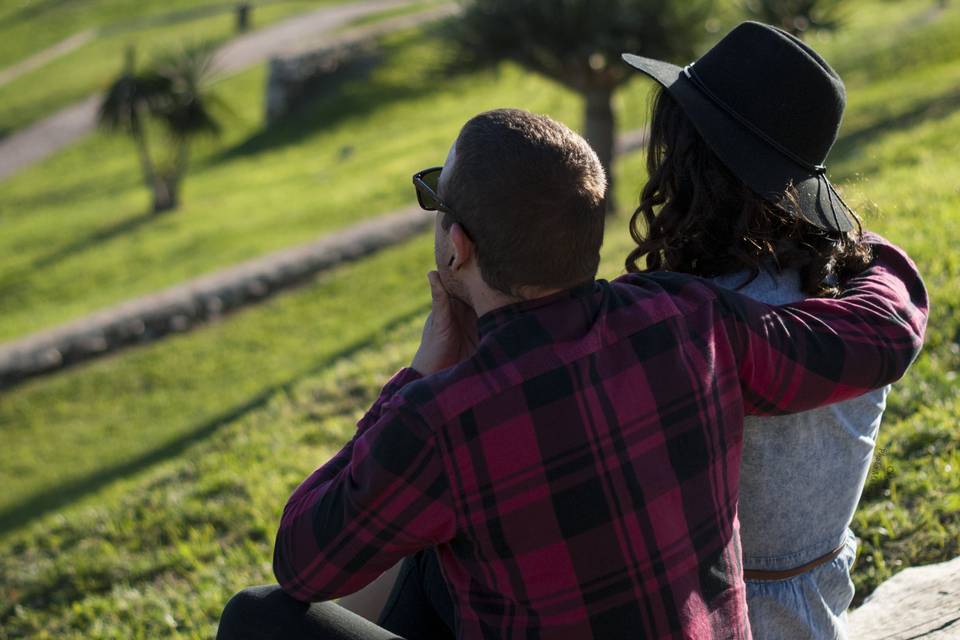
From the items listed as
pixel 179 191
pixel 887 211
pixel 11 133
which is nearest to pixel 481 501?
pixel 887 211

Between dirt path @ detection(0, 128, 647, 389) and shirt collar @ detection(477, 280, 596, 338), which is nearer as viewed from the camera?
shirt collar @ detection(477, 280, 596, 338)

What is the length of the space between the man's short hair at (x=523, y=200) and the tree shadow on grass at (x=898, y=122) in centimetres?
945

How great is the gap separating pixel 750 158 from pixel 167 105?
1598cm

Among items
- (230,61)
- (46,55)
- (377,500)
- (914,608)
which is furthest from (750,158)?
(46,55)

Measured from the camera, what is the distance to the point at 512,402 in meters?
1.54

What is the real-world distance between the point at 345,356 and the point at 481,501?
623 cm

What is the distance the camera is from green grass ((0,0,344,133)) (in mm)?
25531

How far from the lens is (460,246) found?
163 centimetres

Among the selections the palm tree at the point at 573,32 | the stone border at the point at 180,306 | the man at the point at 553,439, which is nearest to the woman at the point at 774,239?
the man at the point at 553,439

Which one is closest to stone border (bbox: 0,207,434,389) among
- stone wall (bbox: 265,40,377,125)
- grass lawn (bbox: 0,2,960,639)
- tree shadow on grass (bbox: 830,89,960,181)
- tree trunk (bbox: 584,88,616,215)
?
grass lawn (bbox: 0,2,960,639)

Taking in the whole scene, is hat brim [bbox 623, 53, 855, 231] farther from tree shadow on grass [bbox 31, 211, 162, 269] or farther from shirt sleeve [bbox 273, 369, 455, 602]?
tree shadow on grass [bbox 31, 211, 162, 269]

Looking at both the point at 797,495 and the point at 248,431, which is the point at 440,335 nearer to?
the point at 797,495

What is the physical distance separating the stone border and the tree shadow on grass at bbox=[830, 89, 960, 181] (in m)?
5.00

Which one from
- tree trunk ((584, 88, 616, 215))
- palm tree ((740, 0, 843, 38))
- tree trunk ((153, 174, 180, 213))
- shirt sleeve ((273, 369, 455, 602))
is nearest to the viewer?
shirt sleeve ((273, 369, 455, 602))
